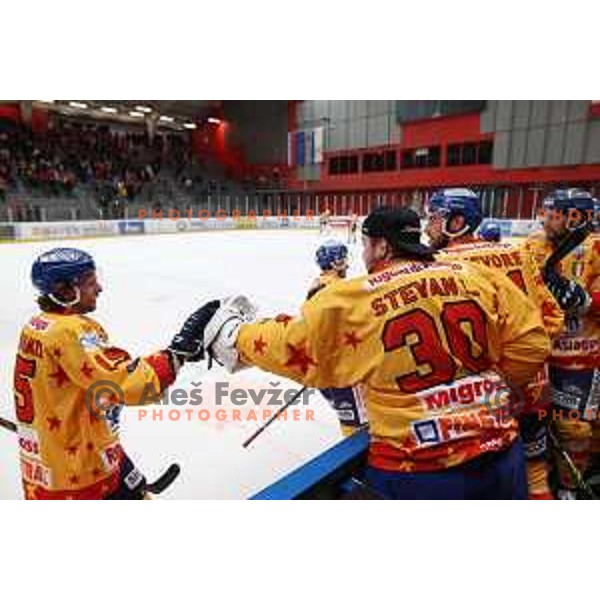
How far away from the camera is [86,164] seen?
69.9ft

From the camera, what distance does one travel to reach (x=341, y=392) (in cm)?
254

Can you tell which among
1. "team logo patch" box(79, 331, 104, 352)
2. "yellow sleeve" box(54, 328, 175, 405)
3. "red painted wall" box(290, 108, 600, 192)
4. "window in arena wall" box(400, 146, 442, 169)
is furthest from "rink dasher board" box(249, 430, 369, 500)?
"window in arena wall" box(400, 146, 442, 169)

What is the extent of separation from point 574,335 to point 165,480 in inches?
80.0

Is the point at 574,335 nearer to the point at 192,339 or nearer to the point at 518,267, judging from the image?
the point at 518,267

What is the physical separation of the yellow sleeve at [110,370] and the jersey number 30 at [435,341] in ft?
2.48

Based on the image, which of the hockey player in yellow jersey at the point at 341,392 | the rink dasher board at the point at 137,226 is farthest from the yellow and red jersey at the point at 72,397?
the rink dasher board at the point at 137,226

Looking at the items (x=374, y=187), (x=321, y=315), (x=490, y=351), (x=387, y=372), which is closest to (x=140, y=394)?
(x=321, y=315)

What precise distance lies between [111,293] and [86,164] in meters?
17.1

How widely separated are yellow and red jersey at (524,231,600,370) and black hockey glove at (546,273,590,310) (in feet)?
0.43

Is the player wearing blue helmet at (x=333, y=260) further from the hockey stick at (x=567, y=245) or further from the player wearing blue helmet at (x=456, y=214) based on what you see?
the hockey stick at (x=567, y=245)

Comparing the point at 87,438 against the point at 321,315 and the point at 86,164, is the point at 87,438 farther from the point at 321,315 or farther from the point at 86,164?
the point at 86,164

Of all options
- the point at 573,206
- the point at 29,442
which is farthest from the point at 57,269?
the point at 573,206

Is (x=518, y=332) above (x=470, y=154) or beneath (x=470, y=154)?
beneath

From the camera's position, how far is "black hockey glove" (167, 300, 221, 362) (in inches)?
67.3
